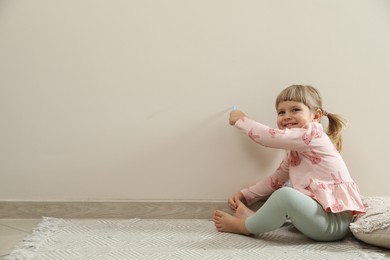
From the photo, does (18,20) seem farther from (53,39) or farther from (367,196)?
(367,196)

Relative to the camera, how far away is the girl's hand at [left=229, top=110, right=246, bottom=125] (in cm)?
128

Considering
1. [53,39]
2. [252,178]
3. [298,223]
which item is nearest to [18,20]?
[53,39]

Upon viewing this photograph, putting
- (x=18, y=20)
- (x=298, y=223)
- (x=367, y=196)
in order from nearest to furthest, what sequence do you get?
(x=298, y=223) < (x=18, y=20) < (x=367, y=196)

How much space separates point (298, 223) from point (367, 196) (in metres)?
0.36

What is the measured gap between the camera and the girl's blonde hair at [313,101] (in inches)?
48.6

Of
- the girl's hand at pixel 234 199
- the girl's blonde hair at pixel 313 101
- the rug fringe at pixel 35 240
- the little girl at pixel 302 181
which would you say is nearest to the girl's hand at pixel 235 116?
the little girl at pixel 302 181

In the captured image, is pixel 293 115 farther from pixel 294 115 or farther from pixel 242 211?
pixel 242 211

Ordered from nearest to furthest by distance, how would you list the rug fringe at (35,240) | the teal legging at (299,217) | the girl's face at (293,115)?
the rug fringe at (35,240), the teal legging at (299,217), the girl's face at (293,115)

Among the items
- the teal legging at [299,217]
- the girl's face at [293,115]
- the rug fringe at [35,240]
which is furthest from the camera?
the girl's face at [293,115]

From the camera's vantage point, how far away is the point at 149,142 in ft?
4.28

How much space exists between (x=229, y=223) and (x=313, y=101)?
417mm

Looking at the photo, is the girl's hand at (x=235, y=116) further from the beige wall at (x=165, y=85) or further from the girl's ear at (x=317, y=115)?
the girl's ear at (x=317, y=115)

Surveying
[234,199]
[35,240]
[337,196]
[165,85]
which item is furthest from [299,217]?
[35,240]

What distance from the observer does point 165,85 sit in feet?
4.24
